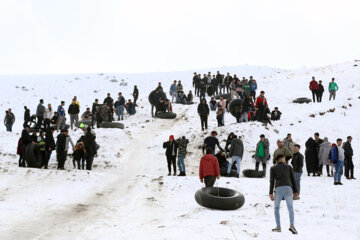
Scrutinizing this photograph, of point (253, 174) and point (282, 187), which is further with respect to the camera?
point (253, 174)

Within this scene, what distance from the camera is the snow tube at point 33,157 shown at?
52.5 feet

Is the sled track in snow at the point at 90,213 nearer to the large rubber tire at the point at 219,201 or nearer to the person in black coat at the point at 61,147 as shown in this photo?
the large rubber tire at the point at 219,201

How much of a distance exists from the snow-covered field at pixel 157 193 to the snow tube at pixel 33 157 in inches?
27.6

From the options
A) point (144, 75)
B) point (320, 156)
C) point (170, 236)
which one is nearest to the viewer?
point (170, 236)

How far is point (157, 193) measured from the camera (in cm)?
1251

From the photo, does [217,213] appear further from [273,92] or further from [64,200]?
[273,92]

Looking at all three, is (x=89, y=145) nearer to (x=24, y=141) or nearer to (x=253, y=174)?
(x=24, y=141)

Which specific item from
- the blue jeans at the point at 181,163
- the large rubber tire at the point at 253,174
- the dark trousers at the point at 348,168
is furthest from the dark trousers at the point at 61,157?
the dark trousers at the point at 348,168

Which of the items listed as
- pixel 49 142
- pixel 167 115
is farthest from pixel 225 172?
pixel 167 115

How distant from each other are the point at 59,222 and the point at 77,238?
1.46 meters

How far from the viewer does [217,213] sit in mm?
9852

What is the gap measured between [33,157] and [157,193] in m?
6.34

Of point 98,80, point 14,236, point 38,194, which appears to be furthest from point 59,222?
point 98,80

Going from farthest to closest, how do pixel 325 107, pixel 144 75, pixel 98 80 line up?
pixel 144 75, pixel 98 80, pixel 325 107
